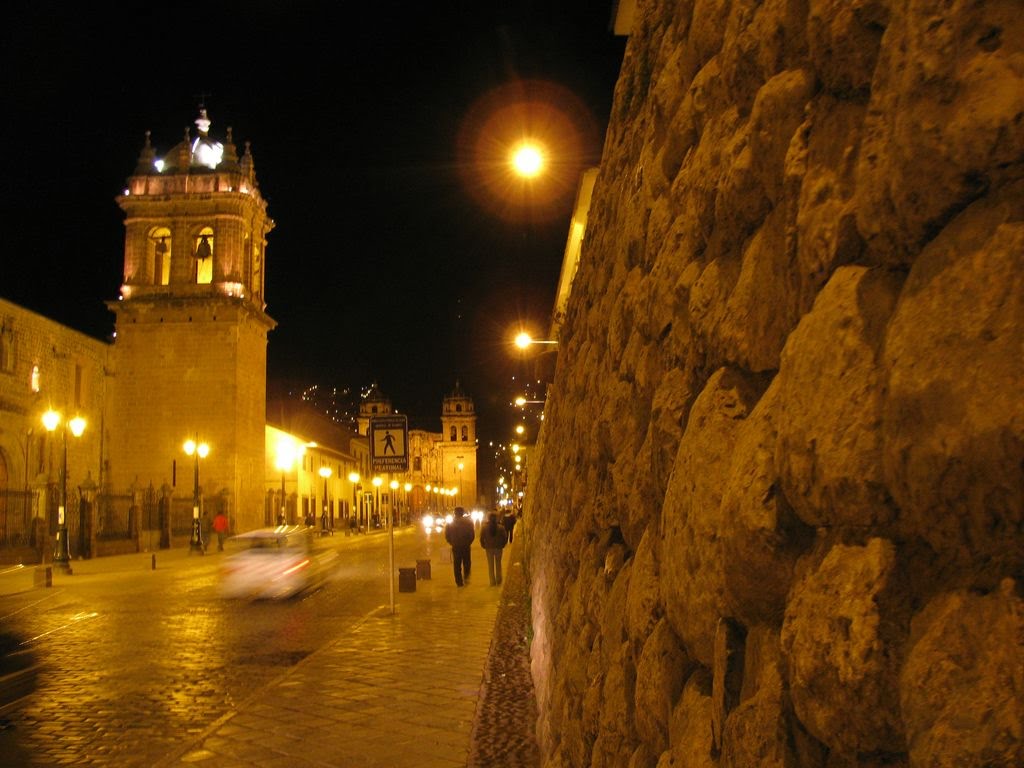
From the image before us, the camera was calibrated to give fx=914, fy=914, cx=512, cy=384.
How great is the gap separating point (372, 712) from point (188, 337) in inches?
1629

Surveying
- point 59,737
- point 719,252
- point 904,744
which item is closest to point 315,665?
point 59,737

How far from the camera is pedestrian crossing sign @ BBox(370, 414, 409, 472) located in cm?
1286

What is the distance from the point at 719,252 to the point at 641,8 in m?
2.24

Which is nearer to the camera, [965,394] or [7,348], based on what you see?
[965,394]

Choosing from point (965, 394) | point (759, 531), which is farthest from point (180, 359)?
point (965, 394)

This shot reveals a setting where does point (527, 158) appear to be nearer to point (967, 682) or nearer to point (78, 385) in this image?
point (967, 682)

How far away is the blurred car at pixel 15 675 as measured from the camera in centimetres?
779

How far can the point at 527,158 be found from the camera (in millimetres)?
11156

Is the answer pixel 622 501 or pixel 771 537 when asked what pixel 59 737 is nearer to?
pixel 622 501

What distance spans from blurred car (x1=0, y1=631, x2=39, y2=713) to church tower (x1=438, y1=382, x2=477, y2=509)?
122 m

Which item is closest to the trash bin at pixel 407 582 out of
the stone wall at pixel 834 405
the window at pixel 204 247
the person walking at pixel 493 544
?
the person walking at pixel 493 544

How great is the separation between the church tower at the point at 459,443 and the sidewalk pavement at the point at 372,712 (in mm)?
120923

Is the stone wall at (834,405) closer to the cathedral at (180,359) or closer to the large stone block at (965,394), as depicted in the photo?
the large stone block at (965,394)

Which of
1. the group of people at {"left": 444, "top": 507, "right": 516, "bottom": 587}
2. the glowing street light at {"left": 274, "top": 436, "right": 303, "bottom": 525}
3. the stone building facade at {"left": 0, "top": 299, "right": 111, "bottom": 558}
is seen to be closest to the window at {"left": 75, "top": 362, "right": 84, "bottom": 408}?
the stone building facade at {"left": 0, "top": 299, "right": 111, "bottom": 558}
